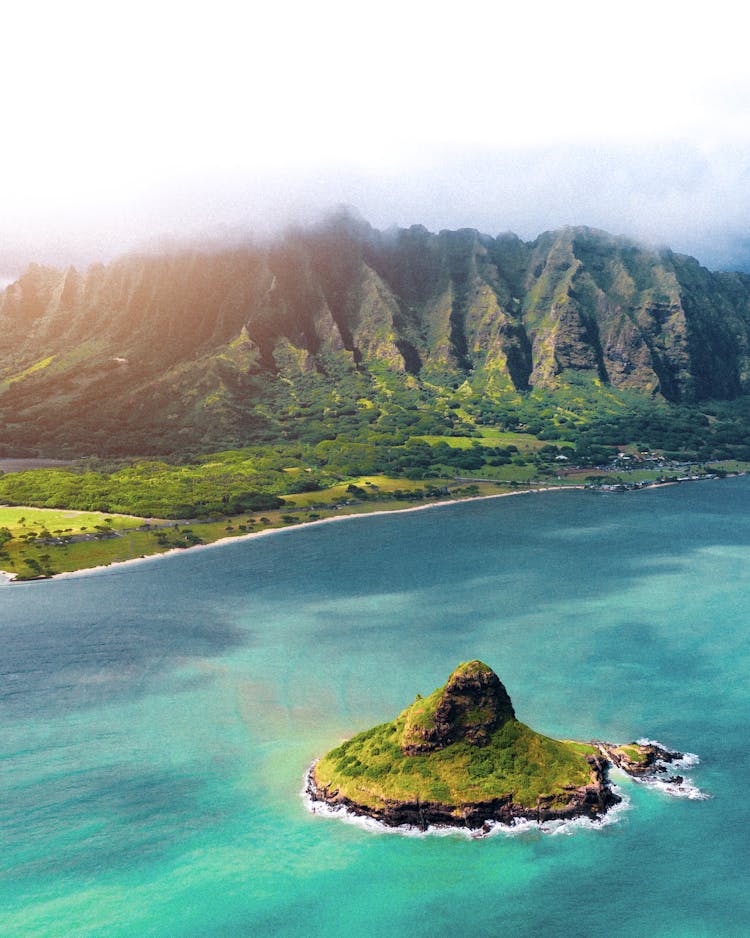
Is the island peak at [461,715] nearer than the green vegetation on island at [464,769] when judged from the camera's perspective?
No

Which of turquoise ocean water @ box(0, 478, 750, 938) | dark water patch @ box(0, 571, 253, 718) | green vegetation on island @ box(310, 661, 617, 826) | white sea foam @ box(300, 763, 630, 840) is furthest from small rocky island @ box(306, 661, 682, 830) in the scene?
dark water patch @ box(0, 571, 253, 718)

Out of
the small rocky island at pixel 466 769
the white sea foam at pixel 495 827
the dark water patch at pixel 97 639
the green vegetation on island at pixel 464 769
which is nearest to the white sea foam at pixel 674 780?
the small rocky island at pixel 466 769

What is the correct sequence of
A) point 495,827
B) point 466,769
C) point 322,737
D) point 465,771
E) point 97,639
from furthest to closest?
point 97,639 < point 322,737 < point 466,769 < point 465,771 < point 495,827

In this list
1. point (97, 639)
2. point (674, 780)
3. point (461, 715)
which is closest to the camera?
point (461, 715)

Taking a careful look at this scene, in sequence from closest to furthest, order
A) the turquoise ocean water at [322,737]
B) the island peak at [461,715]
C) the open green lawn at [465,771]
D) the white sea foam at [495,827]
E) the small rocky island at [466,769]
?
the turquoise ocean water at [322,737], the white sea foam at [495,827], the small rocky island at [466,769], the open green lawn at [465,771], the island peak at [461,715]

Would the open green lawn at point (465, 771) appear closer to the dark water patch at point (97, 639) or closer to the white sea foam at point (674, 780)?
the white sea foam at point (674, 780)

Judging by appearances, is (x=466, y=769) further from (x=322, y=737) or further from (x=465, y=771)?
(x=322, y=737)

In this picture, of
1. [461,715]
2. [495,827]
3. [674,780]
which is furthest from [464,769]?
[674,780]
